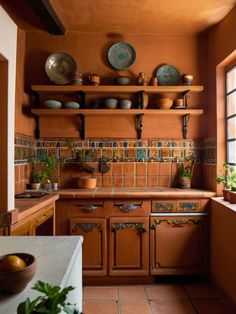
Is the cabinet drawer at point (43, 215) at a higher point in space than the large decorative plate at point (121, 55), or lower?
lower

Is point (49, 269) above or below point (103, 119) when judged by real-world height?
below

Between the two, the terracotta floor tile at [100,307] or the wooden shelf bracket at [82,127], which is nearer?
the terracotta floor tile at [100,307]

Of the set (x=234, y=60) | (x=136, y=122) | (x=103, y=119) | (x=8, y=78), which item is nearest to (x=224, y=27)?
(x=234, y=60)

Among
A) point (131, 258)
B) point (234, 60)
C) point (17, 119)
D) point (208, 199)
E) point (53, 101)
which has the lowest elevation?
point (131, 258)

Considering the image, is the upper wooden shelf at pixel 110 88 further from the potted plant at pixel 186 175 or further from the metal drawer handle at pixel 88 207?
the metal drawer handle at pixel 88 207

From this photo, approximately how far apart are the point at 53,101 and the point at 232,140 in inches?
72.7

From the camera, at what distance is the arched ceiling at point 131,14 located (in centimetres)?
250

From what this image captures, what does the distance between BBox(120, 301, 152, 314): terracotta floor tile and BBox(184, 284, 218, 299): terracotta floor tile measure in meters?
0.46

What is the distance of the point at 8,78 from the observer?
183 centimetres

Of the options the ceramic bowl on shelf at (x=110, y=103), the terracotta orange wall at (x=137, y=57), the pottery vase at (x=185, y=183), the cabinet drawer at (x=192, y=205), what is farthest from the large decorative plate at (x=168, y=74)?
the cabinet drawer at (x=192, y=205)

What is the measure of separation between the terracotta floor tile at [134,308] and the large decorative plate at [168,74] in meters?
2.24

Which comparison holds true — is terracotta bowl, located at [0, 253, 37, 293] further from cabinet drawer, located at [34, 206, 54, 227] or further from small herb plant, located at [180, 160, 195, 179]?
small herb plant, located at [180, 160, 195, 179]

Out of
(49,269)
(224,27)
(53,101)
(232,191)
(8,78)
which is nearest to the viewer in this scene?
(49,269)

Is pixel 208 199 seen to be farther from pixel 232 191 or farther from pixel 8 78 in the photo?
pixel 8 78
